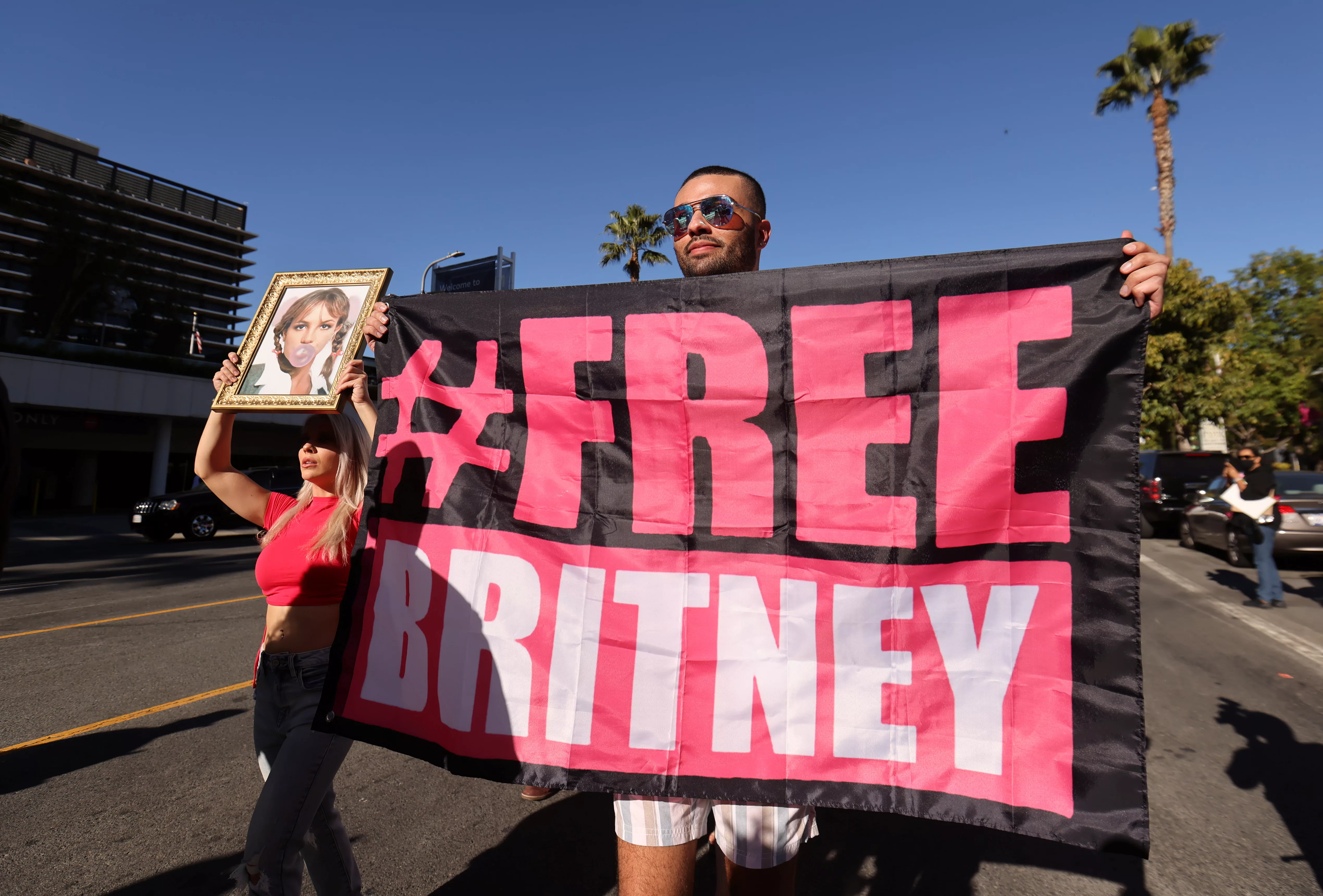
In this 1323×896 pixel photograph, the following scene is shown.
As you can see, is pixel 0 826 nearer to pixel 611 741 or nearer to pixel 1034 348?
pixel 611 741

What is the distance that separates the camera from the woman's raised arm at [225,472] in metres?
2.93

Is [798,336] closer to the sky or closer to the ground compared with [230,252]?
closer to the ground

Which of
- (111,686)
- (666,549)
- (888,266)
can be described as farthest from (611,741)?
(111,686)

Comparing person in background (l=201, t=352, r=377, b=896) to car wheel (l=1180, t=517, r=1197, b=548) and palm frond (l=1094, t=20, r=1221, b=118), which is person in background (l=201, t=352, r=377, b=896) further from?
palm frond (l=1094, t=20, r=1221, b=118)

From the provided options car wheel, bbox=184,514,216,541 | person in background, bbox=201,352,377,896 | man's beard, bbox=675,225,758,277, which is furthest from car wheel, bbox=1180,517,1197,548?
car wheel, bbox=184,514,216,541

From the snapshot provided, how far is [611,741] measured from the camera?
2438 mm

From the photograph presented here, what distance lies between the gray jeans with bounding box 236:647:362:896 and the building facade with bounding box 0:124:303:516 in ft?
3.78

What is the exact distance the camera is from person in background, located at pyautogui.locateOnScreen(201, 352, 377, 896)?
2.41m

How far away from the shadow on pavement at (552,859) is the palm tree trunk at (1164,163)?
3004 centimetres

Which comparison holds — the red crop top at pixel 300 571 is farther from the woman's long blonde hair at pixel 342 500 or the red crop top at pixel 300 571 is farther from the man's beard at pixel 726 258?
the man's beard at pixel 726 258

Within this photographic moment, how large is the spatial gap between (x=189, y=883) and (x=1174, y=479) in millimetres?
18159

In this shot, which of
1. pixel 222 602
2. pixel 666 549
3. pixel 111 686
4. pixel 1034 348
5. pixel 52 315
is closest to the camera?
pixel 1034 348

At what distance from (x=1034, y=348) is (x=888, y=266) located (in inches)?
21.6

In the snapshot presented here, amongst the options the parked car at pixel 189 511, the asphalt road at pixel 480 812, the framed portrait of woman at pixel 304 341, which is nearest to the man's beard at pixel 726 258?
the framed portrait of woman at pixel 304 341
